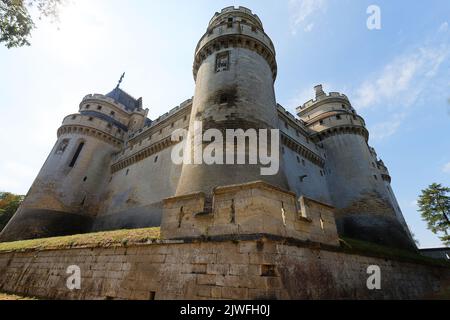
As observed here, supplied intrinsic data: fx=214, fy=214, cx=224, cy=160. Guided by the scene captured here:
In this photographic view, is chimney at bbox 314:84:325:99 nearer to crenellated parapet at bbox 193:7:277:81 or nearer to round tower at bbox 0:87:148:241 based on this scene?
crenellated parapet at bbox 193:7:277:81

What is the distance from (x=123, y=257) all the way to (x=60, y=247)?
3.62 m

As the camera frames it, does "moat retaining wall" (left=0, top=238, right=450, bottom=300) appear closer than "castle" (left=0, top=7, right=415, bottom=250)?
Yes

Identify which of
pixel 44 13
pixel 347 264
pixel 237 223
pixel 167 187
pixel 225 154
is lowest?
pixel 347 264

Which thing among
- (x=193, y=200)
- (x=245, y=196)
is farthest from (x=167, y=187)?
(x=245, y=196)

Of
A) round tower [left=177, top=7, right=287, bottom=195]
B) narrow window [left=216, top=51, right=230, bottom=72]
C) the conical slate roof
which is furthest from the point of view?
the conical slate roof

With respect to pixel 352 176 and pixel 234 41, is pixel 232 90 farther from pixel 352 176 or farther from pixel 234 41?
pixel 352 176

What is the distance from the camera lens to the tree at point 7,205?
1066 inches

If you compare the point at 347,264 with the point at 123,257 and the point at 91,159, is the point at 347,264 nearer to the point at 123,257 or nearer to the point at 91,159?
the point at 123,257

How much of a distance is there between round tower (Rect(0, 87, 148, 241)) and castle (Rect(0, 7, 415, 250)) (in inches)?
3.5

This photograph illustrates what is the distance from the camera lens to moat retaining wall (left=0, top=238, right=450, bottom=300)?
4.00m

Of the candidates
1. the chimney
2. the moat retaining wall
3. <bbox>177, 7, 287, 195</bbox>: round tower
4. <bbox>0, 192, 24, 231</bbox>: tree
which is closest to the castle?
<bbox>177, 7, 287, 195</bbox>: round tower

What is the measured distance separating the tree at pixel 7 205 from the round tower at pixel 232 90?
32297 millimetres

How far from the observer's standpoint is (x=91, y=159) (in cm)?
2075
